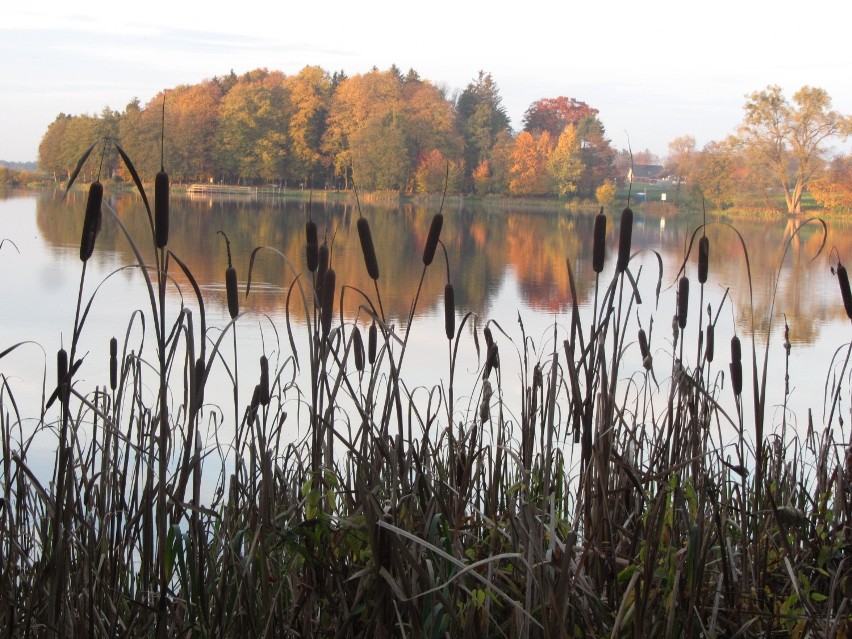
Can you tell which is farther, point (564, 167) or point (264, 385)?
point (564, 167)

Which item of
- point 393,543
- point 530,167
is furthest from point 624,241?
point 530,167

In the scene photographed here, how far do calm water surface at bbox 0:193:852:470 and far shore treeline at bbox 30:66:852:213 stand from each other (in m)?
13.3

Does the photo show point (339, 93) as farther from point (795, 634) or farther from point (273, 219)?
point (795, 634)

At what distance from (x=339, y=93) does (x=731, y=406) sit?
129ft

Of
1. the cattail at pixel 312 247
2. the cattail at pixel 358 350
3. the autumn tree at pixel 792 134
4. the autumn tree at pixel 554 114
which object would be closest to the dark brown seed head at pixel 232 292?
the cattail at pixel 312 247

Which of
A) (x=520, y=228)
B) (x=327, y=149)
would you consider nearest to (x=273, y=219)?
(x=520, y=228)

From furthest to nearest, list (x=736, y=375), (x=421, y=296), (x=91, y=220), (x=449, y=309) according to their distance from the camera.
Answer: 1. (x=421, y=296)
2. (x=736, y=375)
3. (x=449, y=309)
4. (x=91, y=220)

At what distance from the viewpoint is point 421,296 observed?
9.63 meters

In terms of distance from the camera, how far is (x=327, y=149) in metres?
37.6

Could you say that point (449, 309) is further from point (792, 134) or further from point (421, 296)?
point (792, 134)

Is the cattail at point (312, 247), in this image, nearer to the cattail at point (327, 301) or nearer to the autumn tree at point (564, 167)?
the cattail at point (327, 301)

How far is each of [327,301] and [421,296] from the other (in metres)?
8.23

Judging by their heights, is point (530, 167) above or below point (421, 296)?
above

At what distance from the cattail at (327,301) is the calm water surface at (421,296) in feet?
0.24
